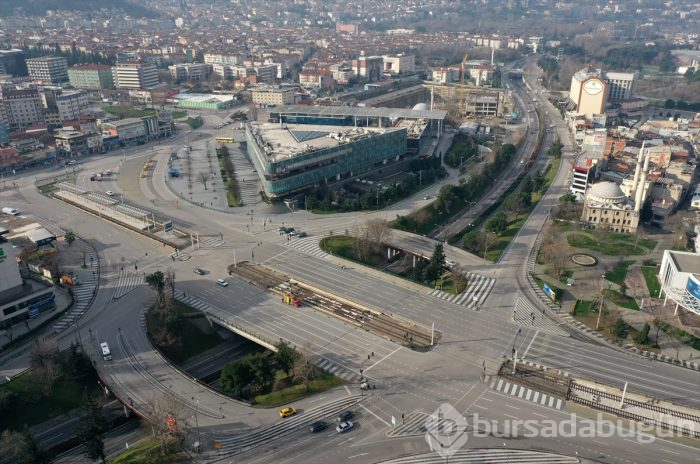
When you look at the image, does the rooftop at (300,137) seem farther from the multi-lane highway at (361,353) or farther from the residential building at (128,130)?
the residential building at (128,130)

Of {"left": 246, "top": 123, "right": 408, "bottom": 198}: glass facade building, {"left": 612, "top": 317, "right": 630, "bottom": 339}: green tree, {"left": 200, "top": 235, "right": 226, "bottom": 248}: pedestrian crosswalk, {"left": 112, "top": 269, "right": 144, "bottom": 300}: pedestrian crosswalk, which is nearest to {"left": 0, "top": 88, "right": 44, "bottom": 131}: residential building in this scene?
{"left": 246, "top": 123, "right": 408, "bottom": 198}: glass facade building

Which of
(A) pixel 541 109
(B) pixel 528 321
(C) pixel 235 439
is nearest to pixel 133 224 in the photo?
(C) pixel 235 439

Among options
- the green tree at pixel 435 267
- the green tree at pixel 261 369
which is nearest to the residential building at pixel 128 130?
the green tree at pixel 435 267

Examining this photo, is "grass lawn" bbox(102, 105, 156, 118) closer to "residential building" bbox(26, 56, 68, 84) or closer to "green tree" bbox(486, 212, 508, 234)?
"residential building" bbox(26, 56, 68, 84)

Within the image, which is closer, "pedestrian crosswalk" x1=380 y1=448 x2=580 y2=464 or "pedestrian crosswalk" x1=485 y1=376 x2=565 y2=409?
"pedestrian crosswalk" x1=380 y1=448 x2=580 y2=464

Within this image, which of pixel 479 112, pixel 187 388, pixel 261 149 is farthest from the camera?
pixel 479 112

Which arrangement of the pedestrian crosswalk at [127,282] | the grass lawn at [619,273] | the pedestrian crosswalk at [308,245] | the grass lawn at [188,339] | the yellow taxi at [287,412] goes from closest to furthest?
the yellow taxi at [287,412]
the grass lawn at [188,339]
the pedestrian crosswalk at [127,282]
the grass lawn at [619,273]
the pedestrian crosswalk at [308,245]

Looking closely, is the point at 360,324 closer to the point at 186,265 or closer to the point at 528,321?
the point at 528,321
